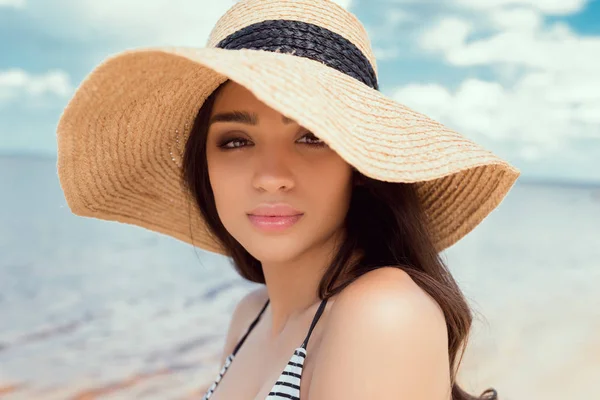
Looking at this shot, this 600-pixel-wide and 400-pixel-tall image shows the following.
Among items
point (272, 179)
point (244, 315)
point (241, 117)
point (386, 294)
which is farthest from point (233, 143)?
point (244, 315)

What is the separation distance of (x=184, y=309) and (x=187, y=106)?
535 centimetres

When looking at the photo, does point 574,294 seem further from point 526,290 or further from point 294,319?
point 294,319

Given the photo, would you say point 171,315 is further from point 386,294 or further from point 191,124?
point 386,294

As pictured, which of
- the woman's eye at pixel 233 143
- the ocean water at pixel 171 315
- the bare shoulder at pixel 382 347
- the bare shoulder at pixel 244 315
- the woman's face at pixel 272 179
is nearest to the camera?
the bare shoulder at pixel 382 347

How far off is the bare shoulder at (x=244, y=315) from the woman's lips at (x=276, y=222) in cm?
93

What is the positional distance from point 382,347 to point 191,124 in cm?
99

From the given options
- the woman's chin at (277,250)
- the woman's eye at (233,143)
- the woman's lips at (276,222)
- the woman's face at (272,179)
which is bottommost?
the woman's chin at (277,250)

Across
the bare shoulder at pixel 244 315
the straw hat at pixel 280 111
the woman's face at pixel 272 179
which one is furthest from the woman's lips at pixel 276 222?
the bare shoulder at pixel 244 315

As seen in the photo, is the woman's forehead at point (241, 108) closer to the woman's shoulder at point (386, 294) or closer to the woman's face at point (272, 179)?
the woman's face at point (272, 179)

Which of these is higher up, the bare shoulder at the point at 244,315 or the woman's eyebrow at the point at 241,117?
the woman's eyebrow at the point at 241,117

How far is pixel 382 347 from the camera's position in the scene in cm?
126

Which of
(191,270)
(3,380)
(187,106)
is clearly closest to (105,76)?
(187,106)

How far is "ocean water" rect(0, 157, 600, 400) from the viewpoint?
188 inches

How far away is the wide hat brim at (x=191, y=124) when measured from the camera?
49.4 inches
